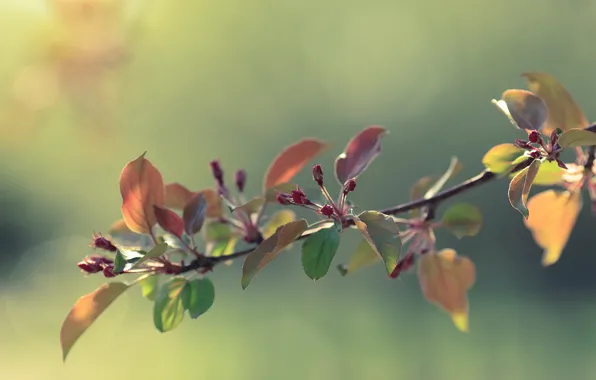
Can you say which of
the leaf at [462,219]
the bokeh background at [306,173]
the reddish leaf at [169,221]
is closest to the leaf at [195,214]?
the reddish leaf at [169,221]

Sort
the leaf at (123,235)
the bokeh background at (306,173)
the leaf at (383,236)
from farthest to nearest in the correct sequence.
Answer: the bokeh background at (306,173) < the leaf at (123,235) < the leaf at (383,236)

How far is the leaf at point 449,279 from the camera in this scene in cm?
32

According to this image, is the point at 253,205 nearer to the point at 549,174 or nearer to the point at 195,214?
the point at 195,214

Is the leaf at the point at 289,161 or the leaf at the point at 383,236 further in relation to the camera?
the leaf at the point at 289,161

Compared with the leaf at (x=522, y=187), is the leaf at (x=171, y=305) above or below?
above

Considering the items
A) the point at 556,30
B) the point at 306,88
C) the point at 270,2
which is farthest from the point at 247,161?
the point at 556,30

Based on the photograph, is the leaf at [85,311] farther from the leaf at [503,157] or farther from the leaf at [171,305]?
the leaf at [503,157]

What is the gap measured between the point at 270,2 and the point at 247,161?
44.8 inches

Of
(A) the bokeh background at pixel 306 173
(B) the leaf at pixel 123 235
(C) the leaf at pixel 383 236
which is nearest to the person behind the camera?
(C) the leaf at pixel 383 236

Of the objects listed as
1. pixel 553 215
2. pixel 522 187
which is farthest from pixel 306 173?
pixel 522 187

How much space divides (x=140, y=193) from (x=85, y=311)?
53 mm

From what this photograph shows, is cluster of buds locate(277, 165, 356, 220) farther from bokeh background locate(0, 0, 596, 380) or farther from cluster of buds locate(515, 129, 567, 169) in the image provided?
bokeh background locate(0, 0, 596, 380)

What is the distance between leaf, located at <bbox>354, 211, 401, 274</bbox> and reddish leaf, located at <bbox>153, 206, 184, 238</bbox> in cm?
9

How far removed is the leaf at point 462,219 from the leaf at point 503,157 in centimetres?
5
